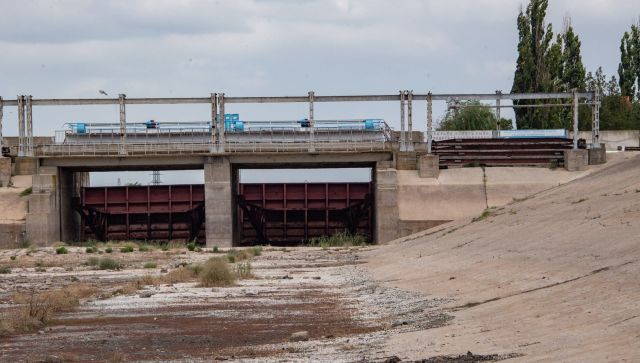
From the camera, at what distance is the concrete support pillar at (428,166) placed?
6374 centimetres

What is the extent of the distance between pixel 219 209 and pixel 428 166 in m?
11.9

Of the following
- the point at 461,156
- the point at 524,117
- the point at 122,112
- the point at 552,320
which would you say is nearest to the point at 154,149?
the point at 122,112

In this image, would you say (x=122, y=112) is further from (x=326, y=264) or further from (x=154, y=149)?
(x=326, y=264)

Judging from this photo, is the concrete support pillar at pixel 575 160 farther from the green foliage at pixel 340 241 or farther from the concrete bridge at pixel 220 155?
the green foliage at pixel 340 241

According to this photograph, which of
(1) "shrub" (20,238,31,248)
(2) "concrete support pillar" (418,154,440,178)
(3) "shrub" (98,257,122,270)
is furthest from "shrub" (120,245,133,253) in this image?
(2) "concrete support pillar" (418,154,440,178)

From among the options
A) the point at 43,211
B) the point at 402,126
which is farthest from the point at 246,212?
the point at 43,211

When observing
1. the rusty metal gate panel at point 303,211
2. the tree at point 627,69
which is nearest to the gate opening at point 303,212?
the rusty metal gate panel at point 303,211

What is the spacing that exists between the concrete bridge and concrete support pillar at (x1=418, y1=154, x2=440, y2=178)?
6cm

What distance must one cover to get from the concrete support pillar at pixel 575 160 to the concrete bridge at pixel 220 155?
56 millimetres

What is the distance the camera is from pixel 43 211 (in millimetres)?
61375

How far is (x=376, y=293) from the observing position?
2795 centimetres

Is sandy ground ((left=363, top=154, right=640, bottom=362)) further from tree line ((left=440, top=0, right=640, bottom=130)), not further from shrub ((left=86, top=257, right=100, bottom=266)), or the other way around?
tree line ((left=440, top=0, right=640, bottom=130))

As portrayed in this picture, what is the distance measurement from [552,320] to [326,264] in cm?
2793

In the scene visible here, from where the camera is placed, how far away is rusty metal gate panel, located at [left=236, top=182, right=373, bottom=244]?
222 feet
